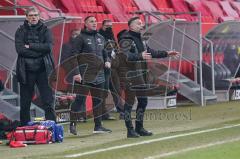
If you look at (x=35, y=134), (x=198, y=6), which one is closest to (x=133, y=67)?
(x=35, y=134)

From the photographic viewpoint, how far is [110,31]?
20.3 metres

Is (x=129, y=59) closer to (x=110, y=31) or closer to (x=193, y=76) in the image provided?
(x=110, y=31)

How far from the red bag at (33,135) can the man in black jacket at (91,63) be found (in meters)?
1.42

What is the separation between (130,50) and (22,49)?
1910 millimetres

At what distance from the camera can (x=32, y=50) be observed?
16109mm

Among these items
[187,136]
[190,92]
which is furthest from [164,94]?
[187,136]

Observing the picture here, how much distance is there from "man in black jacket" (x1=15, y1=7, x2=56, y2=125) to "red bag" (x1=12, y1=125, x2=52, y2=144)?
113cm

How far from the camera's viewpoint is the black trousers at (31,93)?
1633cm

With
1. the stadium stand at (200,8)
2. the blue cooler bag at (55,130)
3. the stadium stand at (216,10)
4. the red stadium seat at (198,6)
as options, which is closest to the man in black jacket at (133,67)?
the blue cooler bag at (55,130)

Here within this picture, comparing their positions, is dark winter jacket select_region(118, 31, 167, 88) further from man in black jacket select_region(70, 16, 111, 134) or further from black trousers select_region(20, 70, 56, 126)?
black trousers select_region(20, 70, 56, 126)

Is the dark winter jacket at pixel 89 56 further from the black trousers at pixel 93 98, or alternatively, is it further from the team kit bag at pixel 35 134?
the team kit bag at pixel 35 134

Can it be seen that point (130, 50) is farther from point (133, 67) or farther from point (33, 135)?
point (33, 135)

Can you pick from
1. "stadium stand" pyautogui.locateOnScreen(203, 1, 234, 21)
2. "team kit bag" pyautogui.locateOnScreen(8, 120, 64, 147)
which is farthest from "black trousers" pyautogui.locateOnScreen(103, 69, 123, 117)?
"stadium stand" pyautogui.locateOnScreen(203, 1, 234, 21)

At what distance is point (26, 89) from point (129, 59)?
2.07 m
